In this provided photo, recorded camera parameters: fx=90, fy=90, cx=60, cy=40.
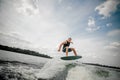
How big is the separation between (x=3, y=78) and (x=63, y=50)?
8.94 meters

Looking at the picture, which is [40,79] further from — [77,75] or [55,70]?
[77,75]

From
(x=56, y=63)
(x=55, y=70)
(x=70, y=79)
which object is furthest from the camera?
(x=56, y=63)

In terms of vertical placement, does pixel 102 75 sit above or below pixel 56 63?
below

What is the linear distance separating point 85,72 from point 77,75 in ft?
2.81

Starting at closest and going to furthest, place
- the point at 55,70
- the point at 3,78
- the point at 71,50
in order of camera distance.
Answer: the point at 3,78 → the point at 55,70 → the point at 71,50

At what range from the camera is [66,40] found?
46.9 ft

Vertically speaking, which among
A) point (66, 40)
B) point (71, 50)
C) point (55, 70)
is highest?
point (66, 40)

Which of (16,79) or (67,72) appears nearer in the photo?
(16,79)

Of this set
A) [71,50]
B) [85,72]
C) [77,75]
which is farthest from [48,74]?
[71,50]

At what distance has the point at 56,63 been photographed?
10281 mm

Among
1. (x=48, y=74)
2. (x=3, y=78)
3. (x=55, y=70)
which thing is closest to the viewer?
(x=3, y=78)

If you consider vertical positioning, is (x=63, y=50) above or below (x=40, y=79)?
above

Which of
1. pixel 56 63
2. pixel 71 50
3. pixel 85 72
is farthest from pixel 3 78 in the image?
pixel 71 50

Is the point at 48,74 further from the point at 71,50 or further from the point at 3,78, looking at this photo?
the point at 71,50
